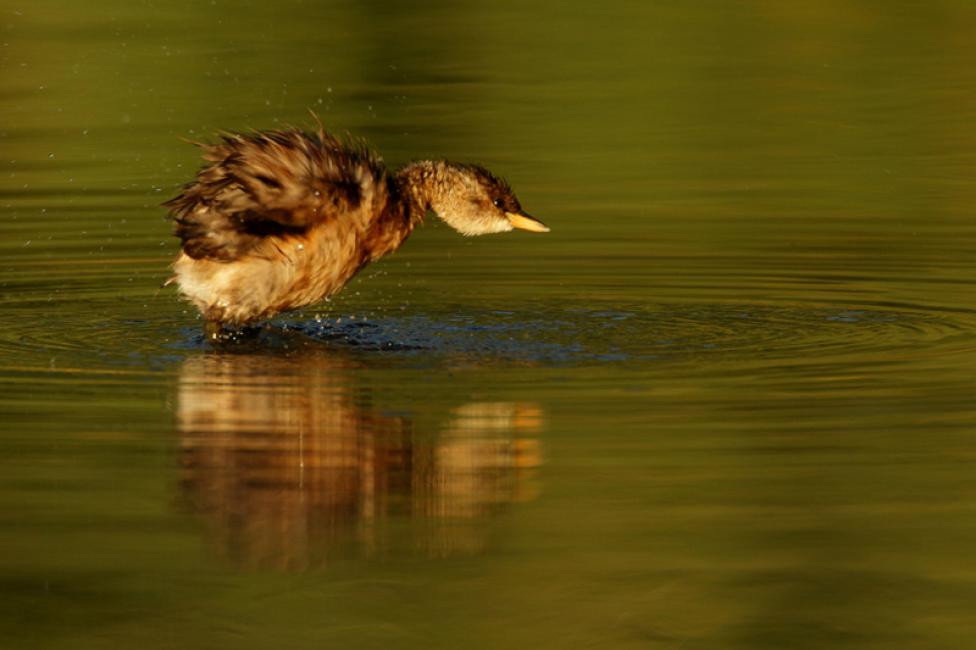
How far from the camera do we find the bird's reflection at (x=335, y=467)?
739 cm

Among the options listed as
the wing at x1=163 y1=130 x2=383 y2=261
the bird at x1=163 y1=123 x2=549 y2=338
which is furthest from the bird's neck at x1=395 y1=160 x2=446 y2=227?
the wing at x1=163 y1=130 x2=383 y2=261

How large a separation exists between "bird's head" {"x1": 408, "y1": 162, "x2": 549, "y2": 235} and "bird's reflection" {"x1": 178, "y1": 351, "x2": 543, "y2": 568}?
165 cm

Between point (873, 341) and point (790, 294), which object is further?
point (790, 294)

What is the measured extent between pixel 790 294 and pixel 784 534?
4.90m

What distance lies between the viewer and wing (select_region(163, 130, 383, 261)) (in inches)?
414

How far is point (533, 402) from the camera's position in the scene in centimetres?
924

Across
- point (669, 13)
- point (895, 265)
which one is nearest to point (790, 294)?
point (895, 265)

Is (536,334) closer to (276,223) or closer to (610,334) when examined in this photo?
(610,334)

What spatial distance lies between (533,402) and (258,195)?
1.95 m

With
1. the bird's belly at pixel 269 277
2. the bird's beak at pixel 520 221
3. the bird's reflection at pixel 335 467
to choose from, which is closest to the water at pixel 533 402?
the bird's reflection at pixel 335 467

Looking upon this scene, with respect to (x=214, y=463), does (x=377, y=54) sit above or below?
above

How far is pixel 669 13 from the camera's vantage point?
85.2 feet

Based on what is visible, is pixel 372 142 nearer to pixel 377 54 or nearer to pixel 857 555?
pixel 377 54

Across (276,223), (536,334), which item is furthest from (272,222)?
(536,334)
